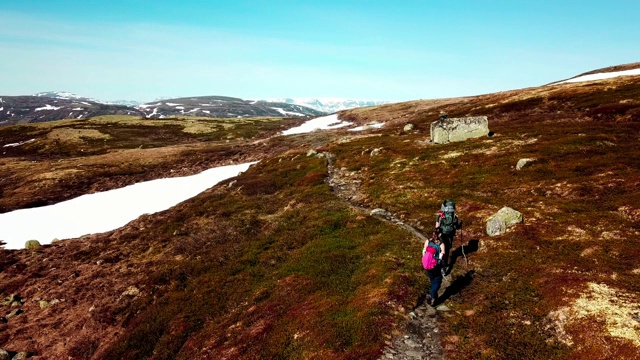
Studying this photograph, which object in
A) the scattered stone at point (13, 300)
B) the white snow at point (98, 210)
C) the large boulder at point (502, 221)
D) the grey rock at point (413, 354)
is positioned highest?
the large boulder at point (502, 221)

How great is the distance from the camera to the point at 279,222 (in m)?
42.7

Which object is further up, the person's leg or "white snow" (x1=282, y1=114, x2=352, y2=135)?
"white snow" (x1=282, y1=114, x2=352, y2=135)

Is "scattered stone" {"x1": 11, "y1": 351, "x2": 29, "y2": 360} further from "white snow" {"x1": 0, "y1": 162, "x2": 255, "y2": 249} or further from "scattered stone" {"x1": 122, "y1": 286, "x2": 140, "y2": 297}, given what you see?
"white snow" {"x1": 0, "y1": 162, "x2": 255, "y2": 249}

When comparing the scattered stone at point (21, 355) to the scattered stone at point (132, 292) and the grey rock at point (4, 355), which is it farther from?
the scattered stone at point (132, 292)

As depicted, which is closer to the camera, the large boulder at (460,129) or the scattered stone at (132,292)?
the scattered stone at (132,292)

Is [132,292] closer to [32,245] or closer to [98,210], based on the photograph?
[32,245]

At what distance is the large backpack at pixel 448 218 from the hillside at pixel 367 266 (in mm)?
3214

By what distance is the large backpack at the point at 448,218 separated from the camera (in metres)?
23.1

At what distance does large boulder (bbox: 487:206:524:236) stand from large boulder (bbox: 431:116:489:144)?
119ft

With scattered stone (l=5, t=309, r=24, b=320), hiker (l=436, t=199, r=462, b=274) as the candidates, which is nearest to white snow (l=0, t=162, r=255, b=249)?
scattered stone (l=5, t=309, r=24, b=320)

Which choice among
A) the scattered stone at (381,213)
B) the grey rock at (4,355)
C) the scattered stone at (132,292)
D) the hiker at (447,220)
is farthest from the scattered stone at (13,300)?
the hiker at (447,220)

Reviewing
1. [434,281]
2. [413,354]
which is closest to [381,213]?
[434,281]

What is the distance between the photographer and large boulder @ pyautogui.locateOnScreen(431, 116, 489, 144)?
6219cm

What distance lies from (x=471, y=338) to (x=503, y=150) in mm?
39832
